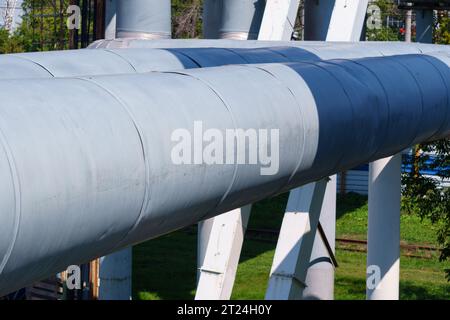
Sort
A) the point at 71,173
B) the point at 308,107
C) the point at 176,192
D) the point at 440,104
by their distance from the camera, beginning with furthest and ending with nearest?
the point at 440,104 < the point at 308,107 < the point at 176,192 < the point at 71,173

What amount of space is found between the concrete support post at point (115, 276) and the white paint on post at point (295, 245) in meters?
5.44

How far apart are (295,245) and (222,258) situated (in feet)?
2.41

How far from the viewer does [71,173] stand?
10.2 ft

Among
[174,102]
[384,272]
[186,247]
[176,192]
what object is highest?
[174,102]

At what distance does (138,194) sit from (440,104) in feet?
14.0

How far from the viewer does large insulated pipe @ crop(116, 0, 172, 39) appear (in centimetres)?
1233

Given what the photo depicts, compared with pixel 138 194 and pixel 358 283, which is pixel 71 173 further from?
pixel 358 283

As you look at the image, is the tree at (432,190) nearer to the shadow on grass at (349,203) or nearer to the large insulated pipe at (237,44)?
the large insulated pipe at (237,44)

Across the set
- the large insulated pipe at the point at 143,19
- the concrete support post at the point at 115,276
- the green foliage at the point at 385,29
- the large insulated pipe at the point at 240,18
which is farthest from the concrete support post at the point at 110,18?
the green foliage at the point at 385,29

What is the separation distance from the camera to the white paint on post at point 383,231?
12977mm

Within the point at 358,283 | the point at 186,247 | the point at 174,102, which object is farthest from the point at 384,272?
the point at 186,247

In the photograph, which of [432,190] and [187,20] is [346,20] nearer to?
[432,190]

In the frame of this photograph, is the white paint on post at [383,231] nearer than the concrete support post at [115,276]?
Yes
